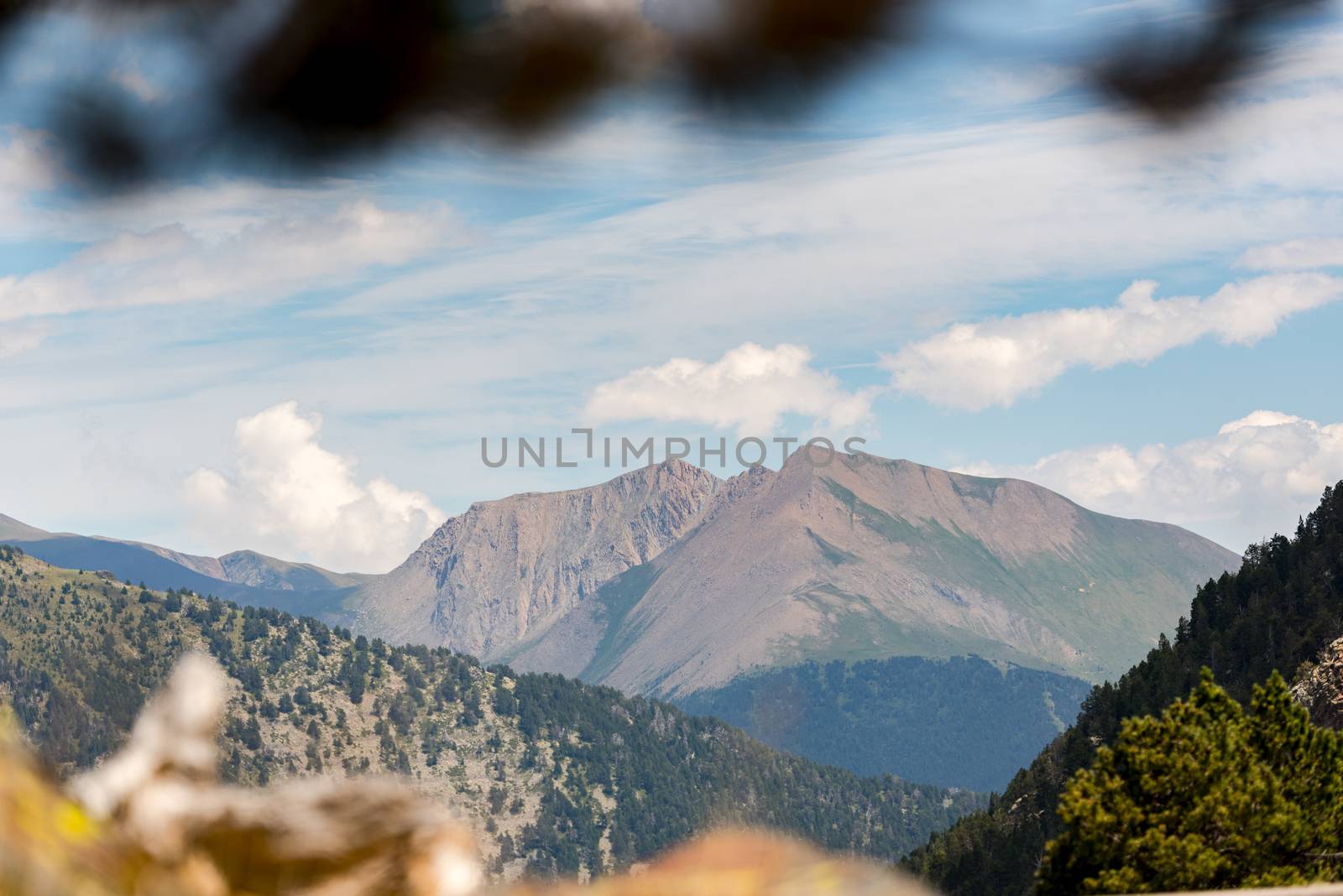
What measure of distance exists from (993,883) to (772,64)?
13272 cm

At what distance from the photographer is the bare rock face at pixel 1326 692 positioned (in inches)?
1806

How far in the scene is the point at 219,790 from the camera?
1.73 m

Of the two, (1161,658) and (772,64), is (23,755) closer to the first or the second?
(772,64)

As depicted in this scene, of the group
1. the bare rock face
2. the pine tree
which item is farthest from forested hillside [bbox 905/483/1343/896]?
the pine tree

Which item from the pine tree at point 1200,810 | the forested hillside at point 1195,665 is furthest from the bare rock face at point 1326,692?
the forested hillside at point 1195,665

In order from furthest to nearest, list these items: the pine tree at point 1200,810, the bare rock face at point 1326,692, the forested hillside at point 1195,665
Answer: the forested hillside at point 1195,665 → the bare rock face at point 1326,692 → the pine tree at point 1200,810

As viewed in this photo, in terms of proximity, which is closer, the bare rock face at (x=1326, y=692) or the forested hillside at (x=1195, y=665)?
the bare rock face at (x=1326, y=692)

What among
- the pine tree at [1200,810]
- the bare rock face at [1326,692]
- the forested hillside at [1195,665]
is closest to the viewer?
the pine tree at [1200,810]

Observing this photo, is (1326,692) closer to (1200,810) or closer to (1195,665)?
(1200,810)

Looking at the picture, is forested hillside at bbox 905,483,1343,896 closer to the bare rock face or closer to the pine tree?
the bare rock face

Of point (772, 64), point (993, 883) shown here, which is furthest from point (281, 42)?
point (993, 883)

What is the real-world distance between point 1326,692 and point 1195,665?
279 ft

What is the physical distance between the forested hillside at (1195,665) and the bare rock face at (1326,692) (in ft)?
208

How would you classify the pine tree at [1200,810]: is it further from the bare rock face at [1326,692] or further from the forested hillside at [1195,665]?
the forested hillside at [1195,665]
